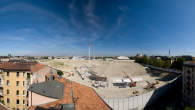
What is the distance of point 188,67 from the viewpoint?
29.5 metres

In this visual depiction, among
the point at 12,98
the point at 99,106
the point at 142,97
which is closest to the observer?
the point at 99,106

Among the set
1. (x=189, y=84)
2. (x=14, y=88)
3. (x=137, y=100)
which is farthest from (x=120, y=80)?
(x=14, y=88)

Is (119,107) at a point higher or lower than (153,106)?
higher

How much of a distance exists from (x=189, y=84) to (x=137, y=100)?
16.3 m

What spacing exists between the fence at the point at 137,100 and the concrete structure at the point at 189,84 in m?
4.86

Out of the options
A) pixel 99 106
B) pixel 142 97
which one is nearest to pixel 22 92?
pixel 99 106

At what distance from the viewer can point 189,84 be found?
28.9m

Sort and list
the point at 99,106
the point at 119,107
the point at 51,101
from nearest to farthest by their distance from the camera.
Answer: the point at 51,101, the point at 99,106, the point at 119,107

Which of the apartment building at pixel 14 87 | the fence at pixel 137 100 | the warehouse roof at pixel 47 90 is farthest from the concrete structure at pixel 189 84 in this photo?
the apartment building at pixel 14 87

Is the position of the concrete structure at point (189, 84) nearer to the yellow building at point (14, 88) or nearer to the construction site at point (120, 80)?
the construction site at point (120, 80)

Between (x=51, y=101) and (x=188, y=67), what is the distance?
1405 inches

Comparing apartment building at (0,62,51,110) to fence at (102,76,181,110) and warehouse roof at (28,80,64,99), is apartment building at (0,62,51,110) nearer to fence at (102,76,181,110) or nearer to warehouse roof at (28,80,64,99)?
warehouse roof at (28,80,64,99)

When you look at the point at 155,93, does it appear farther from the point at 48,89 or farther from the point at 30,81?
the point at 30,81

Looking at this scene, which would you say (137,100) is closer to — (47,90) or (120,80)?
(120,80)
